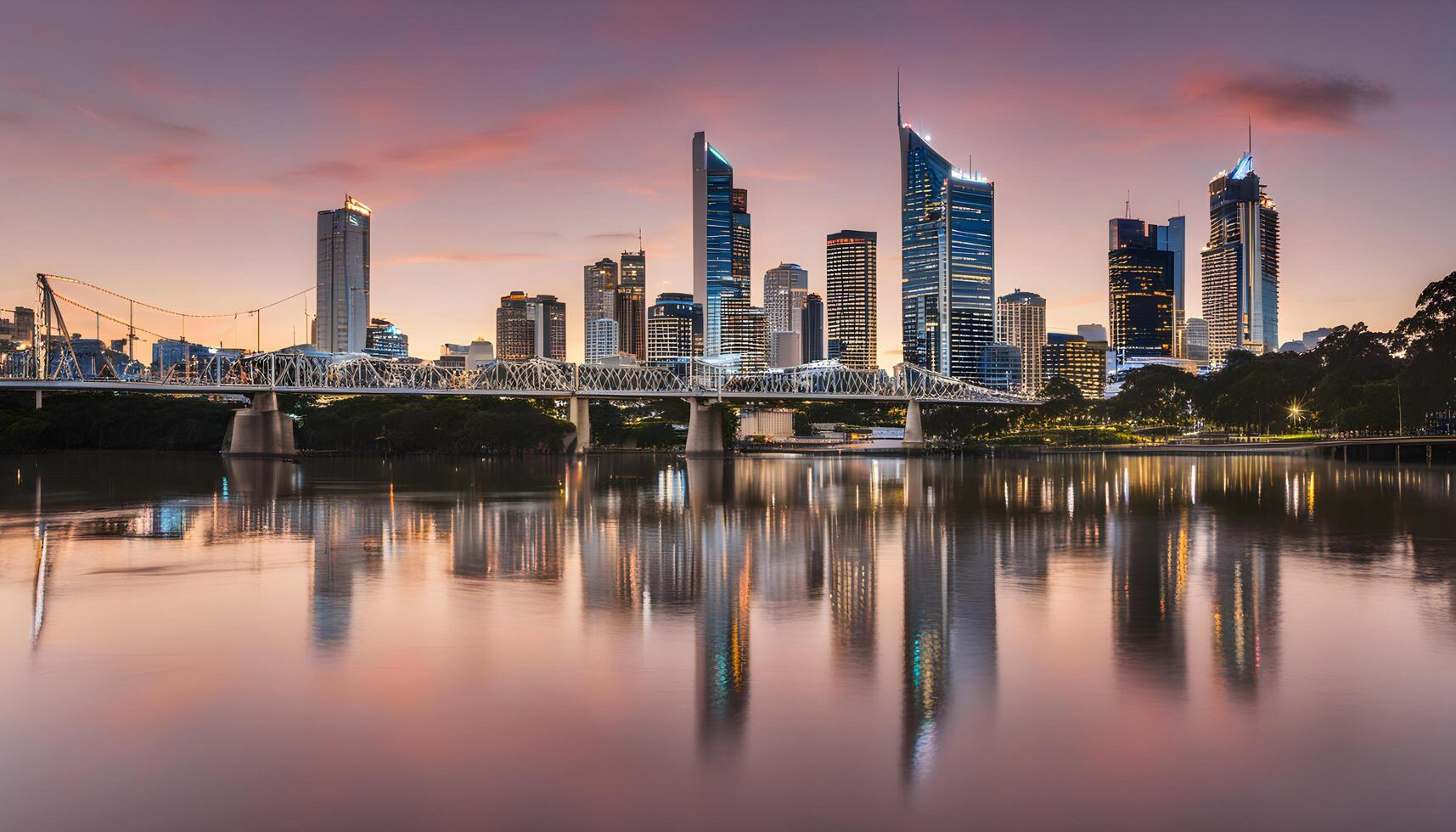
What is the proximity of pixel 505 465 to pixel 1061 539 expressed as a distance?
77047 millimetres

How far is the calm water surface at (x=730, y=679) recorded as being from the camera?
11180 mm

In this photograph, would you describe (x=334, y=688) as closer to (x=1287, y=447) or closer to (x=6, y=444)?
(x=6, y=444)

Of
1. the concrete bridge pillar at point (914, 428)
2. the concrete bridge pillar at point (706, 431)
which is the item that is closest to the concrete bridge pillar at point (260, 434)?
the concrete bridge pillar at point (706, 431)

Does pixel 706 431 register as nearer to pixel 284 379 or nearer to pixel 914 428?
pixel 914 428

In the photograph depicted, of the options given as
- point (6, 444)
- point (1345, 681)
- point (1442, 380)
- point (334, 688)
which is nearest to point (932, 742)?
point (1345, 681)

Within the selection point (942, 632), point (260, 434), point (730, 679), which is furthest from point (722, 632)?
point (260, 434)

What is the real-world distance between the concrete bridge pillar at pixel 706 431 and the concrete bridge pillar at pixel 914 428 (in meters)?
31.3

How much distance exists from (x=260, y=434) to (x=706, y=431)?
59853 millimetres

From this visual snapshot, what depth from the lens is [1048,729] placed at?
1330cm

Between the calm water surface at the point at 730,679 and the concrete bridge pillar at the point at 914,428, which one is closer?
the calm water surface at the point at 730,679

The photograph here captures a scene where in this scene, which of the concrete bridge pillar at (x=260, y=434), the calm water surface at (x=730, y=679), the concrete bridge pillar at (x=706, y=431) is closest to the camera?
the calm water surface at (x=730, y=679)

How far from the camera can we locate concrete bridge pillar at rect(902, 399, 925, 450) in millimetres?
173000

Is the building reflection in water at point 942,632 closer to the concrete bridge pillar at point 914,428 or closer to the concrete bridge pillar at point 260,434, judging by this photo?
the concrete bridge pillar at point 260,434

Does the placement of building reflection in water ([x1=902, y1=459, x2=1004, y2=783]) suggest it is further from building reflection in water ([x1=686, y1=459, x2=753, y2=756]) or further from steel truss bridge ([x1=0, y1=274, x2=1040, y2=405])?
steel truss bridge ([x1=0, y1=274, x2=1040, y2=405])
